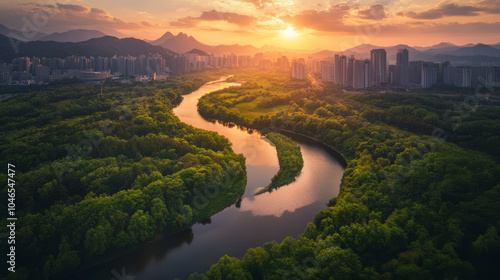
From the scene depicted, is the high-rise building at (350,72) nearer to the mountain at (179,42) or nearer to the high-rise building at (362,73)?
the high-rise building at (362,73)

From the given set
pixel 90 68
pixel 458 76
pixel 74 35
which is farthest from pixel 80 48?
pixel 458 76

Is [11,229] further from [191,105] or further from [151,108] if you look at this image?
[191,105]

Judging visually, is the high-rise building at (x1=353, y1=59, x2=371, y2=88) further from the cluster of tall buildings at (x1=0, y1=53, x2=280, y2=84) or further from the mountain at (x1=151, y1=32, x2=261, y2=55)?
the mountain at (x1=151, y1=32, x2=261, y2=55)

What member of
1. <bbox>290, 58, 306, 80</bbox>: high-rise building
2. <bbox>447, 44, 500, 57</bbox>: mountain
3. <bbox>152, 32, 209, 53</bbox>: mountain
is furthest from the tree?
<bbox>152, 32, 209, 53</bbox>: mountain

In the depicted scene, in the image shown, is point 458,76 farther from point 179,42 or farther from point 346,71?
point 179,42

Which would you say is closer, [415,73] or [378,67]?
[378,67]

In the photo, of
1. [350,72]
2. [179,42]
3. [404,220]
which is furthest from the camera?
[179,42]

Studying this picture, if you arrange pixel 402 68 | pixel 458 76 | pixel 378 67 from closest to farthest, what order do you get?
pixel 458 76 → pixel 378 67 → pixel 402 68
